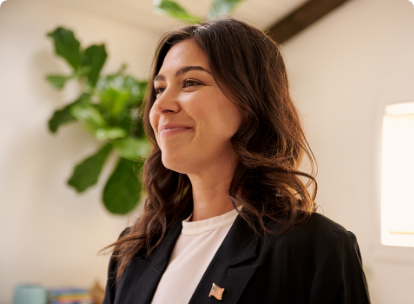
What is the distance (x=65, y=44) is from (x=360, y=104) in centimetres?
310

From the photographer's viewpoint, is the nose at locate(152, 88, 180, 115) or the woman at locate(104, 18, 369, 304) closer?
the woman at locate(104, 18, 369, 304)

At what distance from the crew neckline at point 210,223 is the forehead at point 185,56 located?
0.49 meters

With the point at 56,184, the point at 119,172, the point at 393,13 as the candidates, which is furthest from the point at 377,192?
the point at 56,184

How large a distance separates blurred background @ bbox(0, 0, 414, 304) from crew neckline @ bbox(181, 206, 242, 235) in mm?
2237

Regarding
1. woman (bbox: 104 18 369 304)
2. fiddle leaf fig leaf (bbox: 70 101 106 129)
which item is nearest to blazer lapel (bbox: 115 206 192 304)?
woman (bbox: 104 18 369 304)

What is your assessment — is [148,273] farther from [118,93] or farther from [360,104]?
[360,104]

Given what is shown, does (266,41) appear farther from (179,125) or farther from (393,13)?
(393,13)

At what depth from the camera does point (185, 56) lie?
129 cm

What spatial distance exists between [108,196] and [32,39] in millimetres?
1916

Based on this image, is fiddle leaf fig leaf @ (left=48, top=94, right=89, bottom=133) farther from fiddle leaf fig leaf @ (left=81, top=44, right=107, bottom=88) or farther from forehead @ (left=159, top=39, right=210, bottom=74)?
forehead @ (left=159, top=39, right=210, bottom=74)

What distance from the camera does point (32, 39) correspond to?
4.13 meters

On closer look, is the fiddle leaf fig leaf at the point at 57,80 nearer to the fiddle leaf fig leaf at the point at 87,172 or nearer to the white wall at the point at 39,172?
the white wall at the point at 39,172

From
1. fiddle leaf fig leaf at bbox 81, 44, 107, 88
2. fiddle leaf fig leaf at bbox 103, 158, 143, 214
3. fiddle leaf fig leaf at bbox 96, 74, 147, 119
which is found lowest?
fiddle leaf fig leaf at bbox 103, 158, 143, 214

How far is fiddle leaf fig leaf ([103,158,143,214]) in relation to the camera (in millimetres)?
3896
